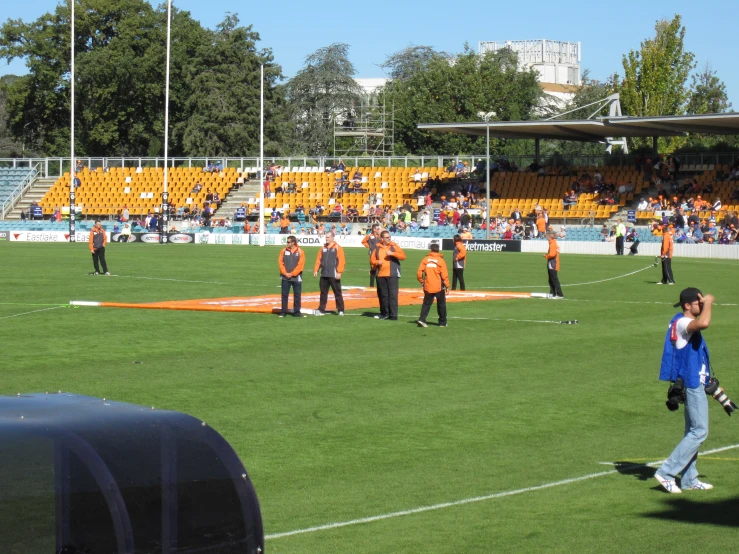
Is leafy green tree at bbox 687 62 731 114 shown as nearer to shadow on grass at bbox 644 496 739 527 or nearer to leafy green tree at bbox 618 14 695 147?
leafy green tree at bbox 618 14 695 147

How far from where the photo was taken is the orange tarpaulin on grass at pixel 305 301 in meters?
25.2

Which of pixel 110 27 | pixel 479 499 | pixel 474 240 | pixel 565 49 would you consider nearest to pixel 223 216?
pixel 474 240

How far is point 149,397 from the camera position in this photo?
46.1 ft

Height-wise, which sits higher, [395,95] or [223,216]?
[395,95]

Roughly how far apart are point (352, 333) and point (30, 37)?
3234 inches

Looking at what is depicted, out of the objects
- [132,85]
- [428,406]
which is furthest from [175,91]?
[428,406]

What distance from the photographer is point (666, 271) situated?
3444cm

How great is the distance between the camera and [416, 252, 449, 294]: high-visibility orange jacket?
22047 millimetres

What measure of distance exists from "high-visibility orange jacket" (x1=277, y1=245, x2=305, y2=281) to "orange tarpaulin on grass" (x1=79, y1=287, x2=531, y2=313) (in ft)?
3.88

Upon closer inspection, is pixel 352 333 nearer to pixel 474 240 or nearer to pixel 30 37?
pixel 474 240

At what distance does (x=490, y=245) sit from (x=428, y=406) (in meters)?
43.1

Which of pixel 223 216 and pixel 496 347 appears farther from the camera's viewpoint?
pixel 223 216

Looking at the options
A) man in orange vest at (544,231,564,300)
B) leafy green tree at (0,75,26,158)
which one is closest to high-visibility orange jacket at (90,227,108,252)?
man in orange vest at (544,231,564,300)

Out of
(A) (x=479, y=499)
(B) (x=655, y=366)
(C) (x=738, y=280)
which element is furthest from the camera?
(C) (x=738, y=280)
